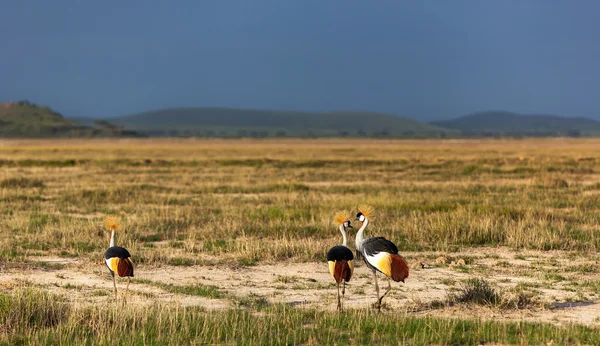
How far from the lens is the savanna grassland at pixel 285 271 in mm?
8391

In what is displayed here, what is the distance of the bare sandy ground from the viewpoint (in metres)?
9.80

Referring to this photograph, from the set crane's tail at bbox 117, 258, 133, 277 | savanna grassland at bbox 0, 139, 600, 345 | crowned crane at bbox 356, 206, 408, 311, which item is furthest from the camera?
crane's tail at bbox 117, 258, 133, 277

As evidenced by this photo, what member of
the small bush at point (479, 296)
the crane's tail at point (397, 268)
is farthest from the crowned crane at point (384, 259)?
the small bush at point (479, 296)

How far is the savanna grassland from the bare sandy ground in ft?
0.11

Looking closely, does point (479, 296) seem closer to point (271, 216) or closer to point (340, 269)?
point (340, 269)

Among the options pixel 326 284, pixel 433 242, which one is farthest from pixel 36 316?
pixel 433 242

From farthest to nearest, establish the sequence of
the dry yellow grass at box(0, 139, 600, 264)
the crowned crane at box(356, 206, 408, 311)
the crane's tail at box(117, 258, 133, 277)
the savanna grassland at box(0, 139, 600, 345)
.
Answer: the dry yellow grass at box(0, 139, 600, 264) → the crane's tail at box(117, 258, 133, 277) → the crowned crane at box(356, 206, 408, 311) → the savanna grassland at box(0, 139, 600, 345)

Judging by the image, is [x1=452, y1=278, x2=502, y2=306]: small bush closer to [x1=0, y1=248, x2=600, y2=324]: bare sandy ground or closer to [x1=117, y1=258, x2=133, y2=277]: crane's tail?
[x1=0, y1=248, x2=600, y2=324]: bare sandy ground

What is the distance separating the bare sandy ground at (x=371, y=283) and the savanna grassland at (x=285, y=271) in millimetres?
34

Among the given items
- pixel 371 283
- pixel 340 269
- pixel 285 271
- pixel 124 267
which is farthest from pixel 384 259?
pixel 285 271

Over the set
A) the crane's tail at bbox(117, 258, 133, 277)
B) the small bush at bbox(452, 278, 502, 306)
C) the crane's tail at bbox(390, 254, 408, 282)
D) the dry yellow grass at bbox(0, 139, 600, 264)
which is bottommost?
the dry yellow grass at bbox(0, 139, 600, 264)

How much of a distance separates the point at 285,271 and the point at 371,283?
164 cm

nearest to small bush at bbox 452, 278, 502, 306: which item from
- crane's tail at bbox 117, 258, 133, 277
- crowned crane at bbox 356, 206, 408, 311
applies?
crowned crane at bbox 356, 206, 408, 311

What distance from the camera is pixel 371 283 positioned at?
11.7 metres
